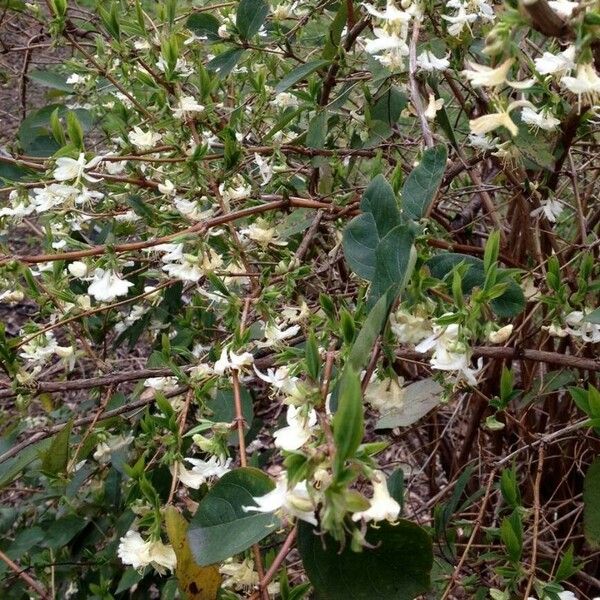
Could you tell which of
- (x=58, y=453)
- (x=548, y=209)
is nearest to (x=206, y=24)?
(x=548, y=209)

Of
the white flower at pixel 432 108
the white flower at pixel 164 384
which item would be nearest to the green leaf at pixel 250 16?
the white flower at pixel 432 108

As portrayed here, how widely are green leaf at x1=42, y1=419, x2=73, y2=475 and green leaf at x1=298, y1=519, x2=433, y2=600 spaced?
0.49 metres

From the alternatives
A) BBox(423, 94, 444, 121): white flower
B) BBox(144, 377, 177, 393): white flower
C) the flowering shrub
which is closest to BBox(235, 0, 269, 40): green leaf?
the flowering shrub

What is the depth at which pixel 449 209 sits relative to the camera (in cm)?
165

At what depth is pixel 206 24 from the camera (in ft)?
4.24

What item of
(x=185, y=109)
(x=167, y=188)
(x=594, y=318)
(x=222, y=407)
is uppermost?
(x=594, y=318)

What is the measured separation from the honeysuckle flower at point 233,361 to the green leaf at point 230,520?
194 millimetres

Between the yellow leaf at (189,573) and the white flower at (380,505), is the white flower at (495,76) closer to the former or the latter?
the white flower at (380,505)

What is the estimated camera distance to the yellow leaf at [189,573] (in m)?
0.70

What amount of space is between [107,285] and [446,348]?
1.66ft

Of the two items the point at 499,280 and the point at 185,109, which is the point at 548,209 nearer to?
the point at 499,280

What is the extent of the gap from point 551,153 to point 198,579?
708 mm

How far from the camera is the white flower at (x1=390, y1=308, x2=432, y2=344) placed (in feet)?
2.24

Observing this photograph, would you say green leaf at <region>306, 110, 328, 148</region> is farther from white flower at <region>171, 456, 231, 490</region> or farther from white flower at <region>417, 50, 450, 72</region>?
white flower at <region>171, 456, 231, 490</region>
